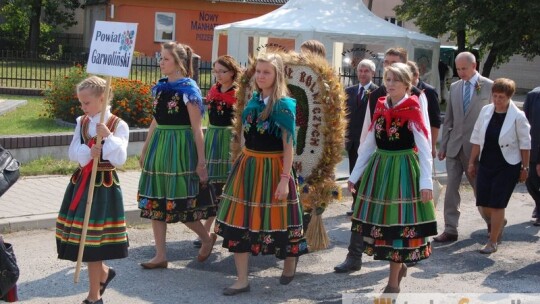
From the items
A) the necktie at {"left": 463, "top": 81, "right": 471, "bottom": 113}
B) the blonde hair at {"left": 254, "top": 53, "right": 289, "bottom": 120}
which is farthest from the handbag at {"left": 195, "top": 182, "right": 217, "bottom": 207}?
the necktie at {"left": 463, "top": 81, "right": 471, "bottom": 113}

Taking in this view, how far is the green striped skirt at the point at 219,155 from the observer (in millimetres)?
7977

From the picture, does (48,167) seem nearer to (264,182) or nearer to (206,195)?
(206,195)

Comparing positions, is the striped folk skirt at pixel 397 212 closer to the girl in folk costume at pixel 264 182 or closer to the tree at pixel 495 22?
the girl in folk costume at pixel 264 182

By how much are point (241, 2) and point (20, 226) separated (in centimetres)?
3086

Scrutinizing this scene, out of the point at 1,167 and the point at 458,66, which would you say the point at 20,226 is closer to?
the point at 1,167

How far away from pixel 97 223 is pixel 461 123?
4.44m

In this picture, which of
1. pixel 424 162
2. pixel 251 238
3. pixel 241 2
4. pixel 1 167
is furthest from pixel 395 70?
pixel 241 2

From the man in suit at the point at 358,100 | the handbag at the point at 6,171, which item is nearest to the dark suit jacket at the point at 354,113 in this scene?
the man in suit at the point at 358,100

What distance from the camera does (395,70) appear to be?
652cm

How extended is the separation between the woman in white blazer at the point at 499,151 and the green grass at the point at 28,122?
705 centimetres

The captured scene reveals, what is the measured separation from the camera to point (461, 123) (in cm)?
885

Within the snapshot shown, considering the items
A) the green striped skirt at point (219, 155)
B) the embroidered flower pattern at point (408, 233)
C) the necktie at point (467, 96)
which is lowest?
the embroidered flower pattern at point (408, 233)

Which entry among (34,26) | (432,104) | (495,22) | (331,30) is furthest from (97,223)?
(34,26)

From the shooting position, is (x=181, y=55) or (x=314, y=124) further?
(x=314, y=124)
